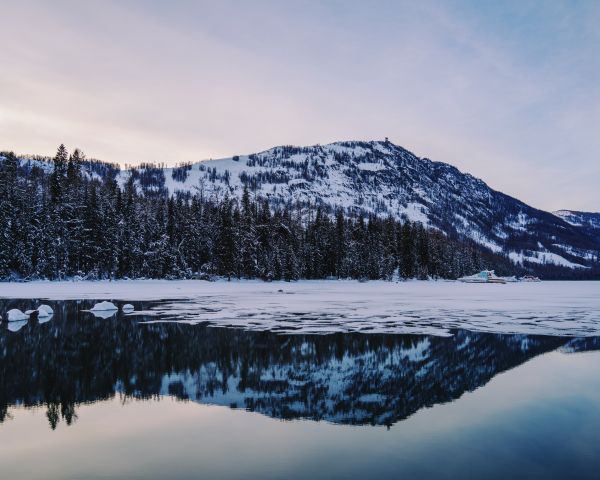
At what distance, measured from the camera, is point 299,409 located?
37.8 ft

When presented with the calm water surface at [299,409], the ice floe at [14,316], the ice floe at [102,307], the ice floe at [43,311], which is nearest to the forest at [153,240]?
the ice floe at [102,307]

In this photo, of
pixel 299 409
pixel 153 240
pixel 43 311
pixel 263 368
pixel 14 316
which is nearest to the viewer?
pixel 299 409

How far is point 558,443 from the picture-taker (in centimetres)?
916

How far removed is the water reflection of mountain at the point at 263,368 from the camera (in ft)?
39.8

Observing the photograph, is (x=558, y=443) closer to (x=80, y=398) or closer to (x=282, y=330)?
(x=80, y=398)

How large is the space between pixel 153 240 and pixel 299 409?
84.8 meters

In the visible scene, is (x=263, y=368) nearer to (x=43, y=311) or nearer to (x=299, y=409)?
(x=299, y=409)

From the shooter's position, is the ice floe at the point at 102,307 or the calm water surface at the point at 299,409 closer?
the calm water surface at the point at 299,409

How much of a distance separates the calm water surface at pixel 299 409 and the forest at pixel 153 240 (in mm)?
63763

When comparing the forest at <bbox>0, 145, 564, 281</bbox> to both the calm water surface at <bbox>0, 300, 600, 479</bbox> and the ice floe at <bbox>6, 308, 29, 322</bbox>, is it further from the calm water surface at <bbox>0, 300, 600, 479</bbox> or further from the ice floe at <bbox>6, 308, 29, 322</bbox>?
the calm water surface at <bbox>0, 300, 600, 479</bbox>

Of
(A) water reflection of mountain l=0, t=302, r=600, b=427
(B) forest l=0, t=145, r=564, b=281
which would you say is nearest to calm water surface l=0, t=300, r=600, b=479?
(A) water reflection of mountain l=0, t=302, r=600, b=427

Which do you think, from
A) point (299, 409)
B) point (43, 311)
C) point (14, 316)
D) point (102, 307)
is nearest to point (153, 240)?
point (102, 307)

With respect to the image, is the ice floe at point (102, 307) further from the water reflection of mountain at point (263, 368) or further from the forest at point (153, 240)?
the forest at point (153, 240)

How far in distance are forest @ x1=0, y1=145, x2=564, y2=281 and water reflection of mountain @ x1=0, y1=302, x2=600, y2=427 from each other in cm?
5967
